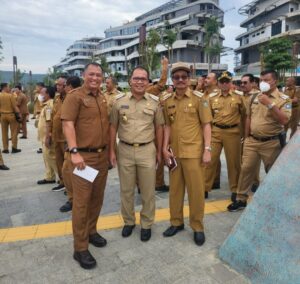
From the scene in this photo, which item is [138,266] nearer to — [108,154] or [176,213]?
[176,213]

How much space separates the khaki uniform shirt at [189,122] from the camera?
3.39 m

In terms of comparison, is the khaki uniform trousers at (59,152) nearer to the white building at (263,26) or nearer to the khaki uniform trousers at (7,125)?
the khaki uniform trousers at (7,125)

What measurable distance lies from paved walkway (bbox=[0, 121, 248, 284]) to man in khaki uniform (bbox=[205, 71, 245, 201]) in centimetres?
54

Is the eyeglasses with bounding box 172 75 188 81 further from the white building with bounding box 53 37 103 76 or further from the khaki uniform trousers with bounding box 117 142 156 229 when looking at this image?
the white building with bounding box 53 37 103 76

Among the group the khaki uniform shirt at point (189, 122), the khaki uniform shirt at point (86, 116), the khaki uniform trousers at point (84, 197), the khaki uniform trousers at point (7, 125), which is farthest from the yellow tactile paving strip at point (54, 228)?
the khaki uniform trousers at point (7, 125)

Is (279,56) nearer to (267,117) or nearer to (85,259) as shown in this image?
(267,117)

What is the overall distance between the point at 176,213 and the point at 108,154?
105 cm

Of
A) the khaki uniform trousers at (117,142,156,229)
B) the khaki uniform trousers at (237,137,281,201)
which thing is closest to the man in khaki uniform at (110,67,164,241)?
the khaki uniform trousers at (117,142,156,229)

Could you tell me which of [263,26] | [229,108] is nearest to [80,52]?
[263,26]

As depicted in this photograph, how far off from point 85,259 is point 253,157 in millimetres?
2481

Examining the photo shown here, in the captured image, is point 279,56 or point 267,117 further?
point 279,56

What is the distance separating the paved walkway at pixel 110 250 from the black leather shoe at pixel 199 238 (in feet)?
0.18

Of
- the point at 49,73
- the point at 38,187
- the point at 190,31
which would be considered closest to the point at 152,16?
the point at 190,31

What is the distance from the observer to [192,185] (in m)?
3.43
